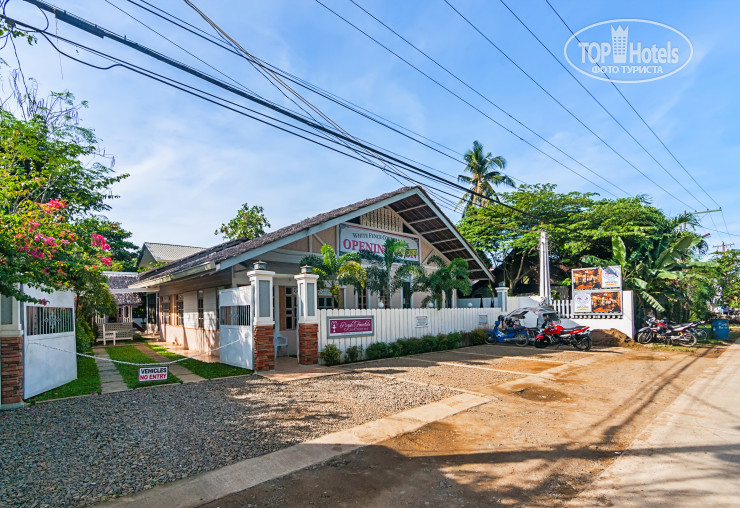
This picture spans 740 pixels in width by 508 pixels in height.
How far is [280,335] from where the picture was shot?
1327 cm

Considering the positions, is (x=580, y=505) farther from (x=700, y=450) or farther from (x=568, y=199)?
(x=568, y=199)

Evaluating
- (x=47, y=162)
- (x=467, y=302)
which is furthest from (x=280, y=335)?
(x=467, y=302)

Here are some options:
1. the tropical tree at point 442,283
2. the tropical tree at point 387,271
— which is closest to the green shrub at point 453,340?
the tropical tree at point 442,283

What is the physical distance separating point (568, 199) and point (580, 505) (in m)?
23.8

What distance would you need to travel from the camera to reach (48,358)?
8.16m

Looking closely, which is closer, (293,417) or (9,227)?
(293,417)

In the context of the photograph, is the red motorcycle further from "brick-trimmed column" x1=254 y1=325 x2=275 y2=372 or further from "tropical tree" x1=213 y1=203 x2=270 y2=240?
"tropical tree" x1=213 y1=203 x2=270 y2=240

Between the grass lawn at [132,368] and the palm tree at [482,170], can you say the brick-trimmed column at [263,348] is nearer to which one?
the grass lawn at [132,368]

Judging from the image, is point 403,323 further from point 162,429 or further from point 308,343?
point 162,429

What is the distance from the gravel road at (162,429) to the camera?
4.10 m

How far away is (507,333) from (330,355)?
8596mm

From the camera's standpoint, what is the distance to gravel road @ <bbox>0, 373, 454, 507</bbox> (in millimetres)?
4102

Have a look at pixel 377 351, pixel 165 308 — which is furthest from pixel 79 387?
pixel 165 308

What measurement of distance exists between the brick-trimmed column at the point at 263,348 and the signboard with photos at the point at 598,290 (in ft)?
46.3
